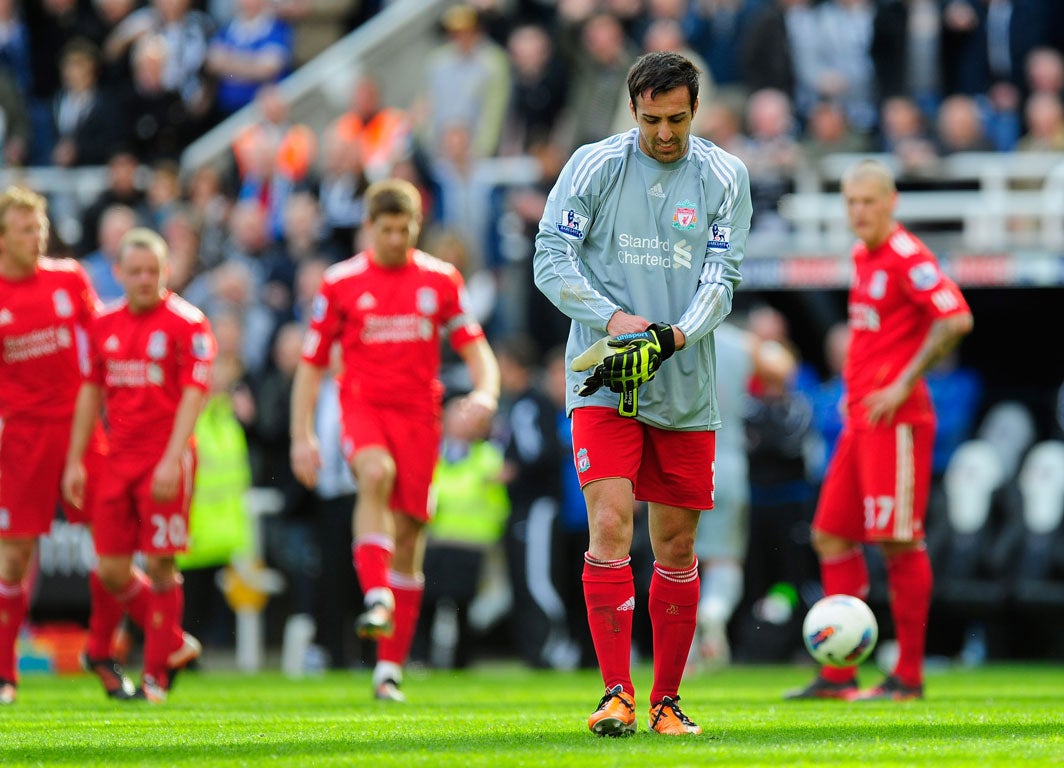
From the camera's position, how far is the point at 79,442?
973cm

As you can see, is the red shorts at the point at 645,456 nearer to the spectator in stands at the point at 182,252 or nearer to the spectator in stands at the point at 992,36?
the spectator in stands at the point at 182,252

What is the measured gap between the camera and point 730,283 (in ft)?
22.8

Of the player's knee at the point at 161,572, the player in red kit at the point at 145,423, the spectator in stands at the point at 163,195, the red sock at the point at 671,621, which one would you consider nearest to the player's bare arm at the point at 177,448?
the player in red kit at the point at 145,423

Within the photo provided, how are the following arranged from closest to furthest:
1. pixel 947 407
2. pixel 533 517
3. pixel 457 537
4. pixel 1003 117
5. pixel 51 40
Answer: pixel 533 517
pixel 457 537
pixel 947 407
pixel 1003 117
pixel 51 40

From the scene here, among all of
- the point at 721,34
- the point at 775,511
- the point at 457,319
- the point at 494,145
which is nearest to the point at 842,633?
the point at 457,319

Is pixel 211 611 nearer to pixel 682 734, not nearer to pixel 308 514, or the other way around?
pixel 308 514

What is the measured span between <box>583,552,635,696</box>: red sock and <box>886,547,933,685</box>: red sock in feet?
10.6

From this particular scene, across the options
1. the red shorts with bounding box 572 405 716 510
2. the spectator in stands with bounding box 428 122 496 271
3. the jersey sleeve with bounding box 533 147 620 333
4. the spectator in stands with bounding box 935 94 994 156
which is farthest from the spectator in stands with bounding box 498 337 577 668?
the jersey sleeve with bounding box 533 147 620 333

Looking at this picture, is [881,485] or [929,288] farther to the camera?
[881,485]

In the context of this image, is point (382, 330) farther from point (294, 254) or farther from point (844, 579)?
point (294, 254)

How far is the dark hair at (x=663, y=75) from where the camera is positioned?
6746mm

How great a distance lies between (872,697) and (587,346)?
360 centimetres

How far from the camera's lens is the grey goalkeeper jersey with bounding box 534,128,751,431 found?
690 centimetres

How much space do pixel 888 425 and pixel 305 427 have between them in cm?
314
